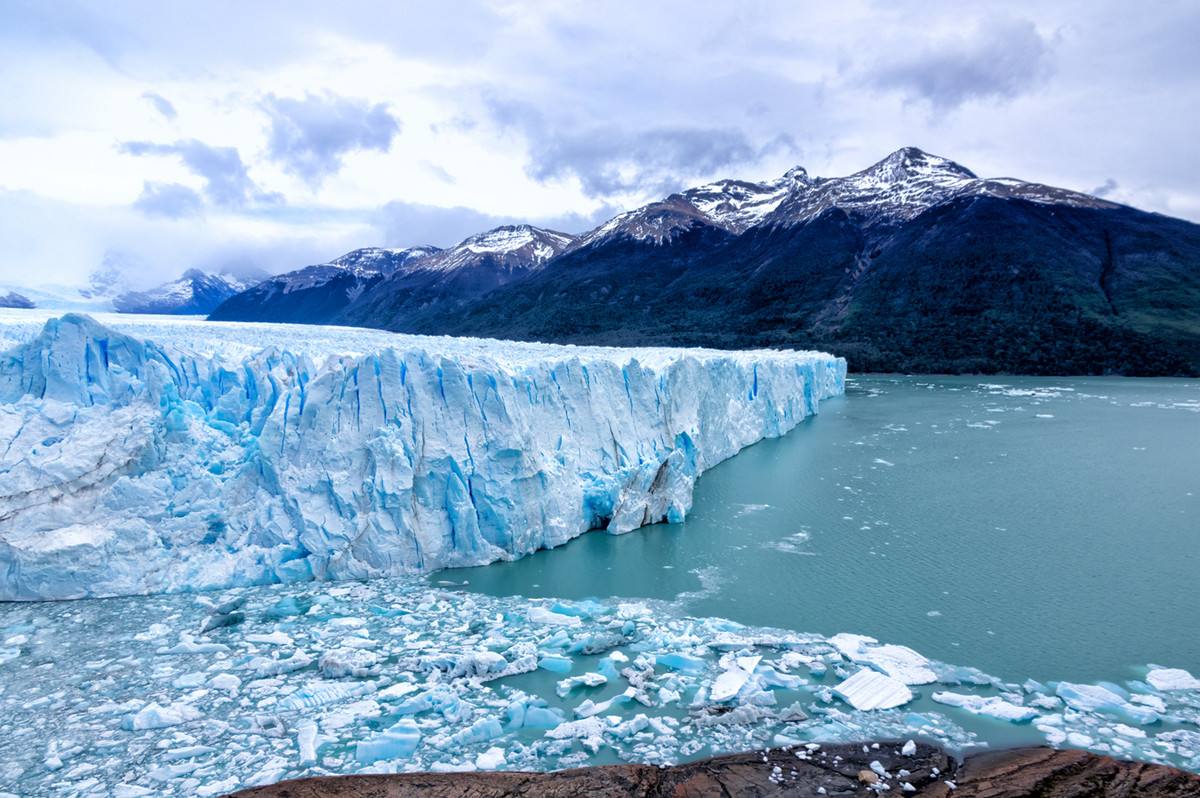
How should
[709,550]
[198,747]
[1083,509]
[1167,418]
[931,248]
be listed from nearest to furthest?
[198,747] → [709,550] → [1083,509] → [1167,418] → [931,248]

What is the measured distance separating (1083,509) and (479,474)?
888 centimetres

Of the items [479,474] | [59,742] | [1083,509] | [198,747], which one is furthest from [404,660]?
[1083,509]

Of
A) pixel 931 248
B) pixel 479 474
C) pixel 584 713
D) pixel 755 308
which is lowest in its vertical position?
pixel 584 713

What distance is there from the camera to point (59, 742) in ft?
14.1

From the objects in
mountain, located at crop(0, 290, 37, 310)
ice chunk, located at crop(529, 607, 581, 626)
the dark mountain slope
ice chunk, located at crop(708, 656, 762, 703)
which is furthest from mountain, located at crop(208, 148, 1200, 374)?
ice chunk, located at crop(708, 656, 762, 703)

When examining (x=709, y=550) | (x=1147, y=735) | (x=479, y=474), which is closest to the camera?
(x=1147, y=735)

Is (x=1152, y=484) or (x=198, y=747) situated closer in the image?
(x=198, y=747)

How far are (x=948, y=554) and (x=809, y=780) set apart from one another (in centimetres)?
514

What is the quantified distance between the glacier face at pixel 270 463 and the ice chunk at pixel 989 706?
15.1ft

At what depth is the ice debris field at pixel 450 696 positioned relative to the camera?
425cm

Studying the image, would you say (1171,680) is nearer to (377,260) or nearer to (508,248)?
(508,248)

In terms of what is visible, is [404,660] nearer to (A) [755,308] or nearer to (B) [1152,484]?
(B) [1152,484]

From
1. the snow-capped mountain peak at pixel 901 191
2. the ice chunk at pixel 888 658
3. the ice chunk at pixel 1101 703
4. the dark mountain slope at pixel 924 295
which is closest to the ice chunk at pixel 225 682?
the ice chunk at pixel 888 658

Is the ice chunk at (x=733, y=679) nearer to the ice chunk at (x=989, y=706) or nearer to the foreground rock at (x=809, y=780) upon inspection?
the foreground rock at (x=809, y=780)
